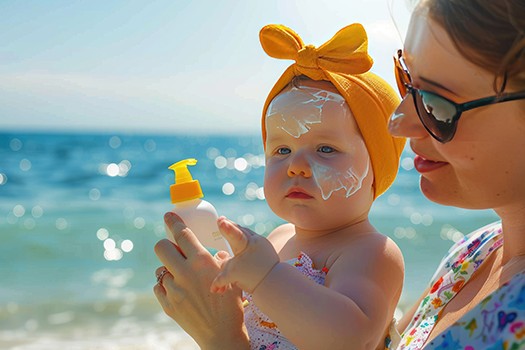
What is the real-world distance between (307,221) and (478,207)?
64cm

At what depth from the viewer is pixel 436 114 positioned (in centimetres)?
112

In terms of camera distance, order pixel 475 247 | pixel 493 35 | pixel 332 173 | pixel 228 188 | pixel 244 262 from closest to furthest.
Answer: pixel 493 35
pixel 244 262
pixel 332 173
pixel 475 247
pixel 228 188

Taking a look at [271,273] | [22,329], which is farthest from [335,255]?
[22,329]

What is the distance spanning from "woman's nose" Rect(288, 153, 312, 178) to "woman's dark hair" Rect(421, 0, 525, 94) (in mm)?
701

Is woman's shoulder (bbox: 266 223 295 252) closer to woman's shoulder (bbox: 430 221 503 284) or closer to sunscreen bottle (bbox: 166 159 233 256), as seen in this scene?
sunscreen bottle (bbox: 166 159 233 256)

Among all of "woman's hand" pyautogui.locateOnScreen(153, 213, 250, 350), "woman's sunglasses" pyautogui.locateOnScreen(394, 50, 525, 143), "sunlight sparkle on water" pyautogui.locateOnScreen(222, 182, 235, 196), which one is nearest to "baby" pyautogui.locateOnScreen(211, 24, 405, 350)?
"woman's hand" pyautogui.locateOnScreen(153, 213, 250, 350)

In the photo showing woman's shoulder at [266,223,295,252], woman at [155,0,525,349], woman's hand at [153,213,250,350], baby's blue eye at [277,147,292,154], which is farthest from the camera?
Answer: woman's shoulder at [266,223,295,252]

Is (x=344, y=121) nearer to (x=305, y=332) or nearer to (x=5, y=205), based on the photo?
(x=305, y=332)

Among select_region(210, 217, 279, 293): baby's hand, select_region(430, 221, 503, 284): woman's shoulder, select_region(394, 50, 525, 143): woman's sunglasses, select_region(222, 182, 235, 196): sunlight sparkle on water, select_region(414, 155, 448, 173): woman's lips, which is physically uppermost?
select_region(222, 182, 235, 196): sunlight sparkle on water

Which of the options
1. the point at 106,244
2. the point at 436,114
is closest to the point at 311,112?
the point at 436,114

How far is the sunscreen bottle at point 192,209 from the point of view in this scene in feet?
5.19

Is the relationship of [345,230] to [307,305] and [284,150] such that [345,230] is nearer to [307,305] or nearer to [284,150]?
[284,150]

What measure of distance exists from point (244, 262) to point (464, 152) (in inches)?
27.9

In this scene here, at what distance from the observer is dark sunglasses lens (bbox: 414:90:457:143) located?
1.09 m
